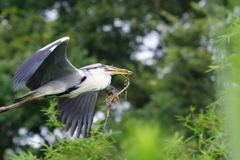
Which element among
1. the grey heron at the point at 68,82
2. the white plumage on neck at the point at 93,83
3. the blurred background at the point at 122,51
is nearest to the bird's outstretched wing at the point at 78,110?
the grey heron at the point at 68,82

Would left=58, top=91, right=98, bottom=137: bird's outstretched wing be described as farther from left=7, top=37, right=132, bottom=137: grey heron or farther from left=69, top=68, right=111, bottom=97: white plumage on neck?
left=69, top=68, right=111, bottom=97: white plumage on neck

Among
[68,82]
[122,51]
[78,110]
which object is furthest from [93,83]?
[122,51]

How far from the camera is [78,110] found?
15.0 ft

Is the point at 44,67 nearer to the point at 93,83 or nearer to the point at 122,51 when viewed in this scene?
the point at 93,83

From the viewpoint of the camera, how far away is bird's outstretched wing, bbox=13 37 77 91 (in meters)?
3.85

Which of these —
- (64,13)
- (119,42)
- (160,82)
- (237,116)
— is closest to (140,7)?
(119,42)

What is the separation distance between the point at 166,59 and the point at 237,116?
8.04 meters

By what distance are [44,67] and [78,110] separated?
604 mm

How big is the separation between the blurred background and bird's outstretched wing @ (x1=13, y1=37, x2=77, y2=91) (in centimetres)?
314

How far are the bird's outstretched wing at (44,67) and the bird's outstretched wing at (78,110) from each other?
0.37 m

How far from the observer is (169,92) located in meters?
8.92

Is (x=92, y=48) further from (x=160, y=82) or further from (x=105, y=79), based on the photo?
(x=105, y=79)

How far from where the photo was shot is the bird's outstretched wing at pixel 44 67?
151 inches

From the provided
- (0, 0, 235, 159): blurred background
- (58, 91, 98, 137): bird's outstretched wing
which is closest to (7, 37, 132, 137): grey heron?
(58, 91, 98, 137): bird's outstretched wing
